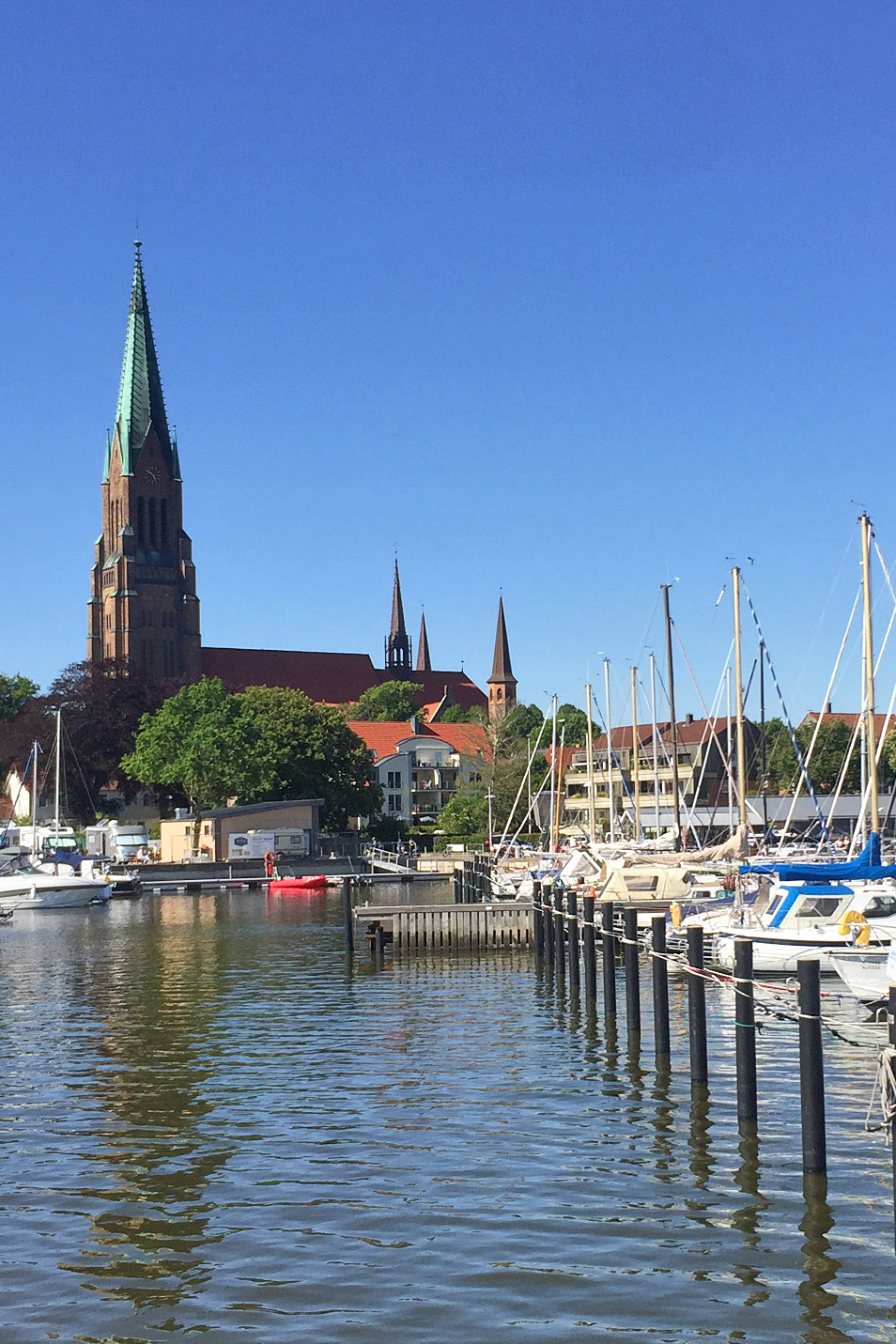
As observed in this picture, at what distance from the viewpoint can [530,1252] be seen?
13273mm

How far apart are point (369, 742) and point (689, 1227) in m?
141

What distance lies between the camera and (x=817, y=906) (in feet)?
106

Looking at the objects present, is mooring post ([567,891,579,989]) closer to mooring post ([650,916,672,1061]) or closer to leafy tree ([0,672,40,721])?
mooring post ([650,916,672,1061])

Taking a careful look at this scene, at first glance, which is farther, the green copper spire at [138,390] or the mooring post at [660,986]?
the green copper spire at [138,390]

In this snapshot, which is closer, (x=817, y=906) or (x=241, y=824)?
(x=817, y=906)

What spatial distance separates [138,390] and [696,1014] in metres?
155

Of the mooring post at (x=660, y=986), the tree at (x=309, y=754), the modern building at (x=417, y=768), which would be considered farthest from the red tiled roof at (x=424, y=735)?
the mooring post at (x=660, y=986)

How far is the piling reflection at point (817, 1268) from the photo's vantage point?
446 inches

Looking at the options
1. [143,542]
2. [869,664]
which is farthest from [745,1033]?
[143,542]

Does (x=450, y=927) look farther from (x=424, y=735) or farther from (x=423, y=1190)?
(x=424, y=735)

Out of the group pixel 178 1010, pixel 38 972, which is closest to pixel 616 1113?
pixel 178 1010

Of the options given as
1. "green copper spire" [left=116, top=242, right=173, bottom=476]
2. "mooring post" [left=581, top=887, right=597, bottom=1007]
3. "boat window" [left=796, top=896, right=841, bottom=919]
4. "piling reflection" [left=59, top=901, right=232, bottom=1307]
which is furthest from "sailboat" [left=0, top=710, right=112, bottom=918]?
"green copper spire" [left=116, top=242, right=173, bottom=476]

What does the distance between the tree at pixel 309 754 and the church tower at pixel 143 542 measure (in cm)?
4793

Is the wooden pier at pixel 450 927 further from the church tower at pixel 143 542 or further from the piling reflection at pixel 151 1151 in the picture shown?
the church tower at pixel 143 542
